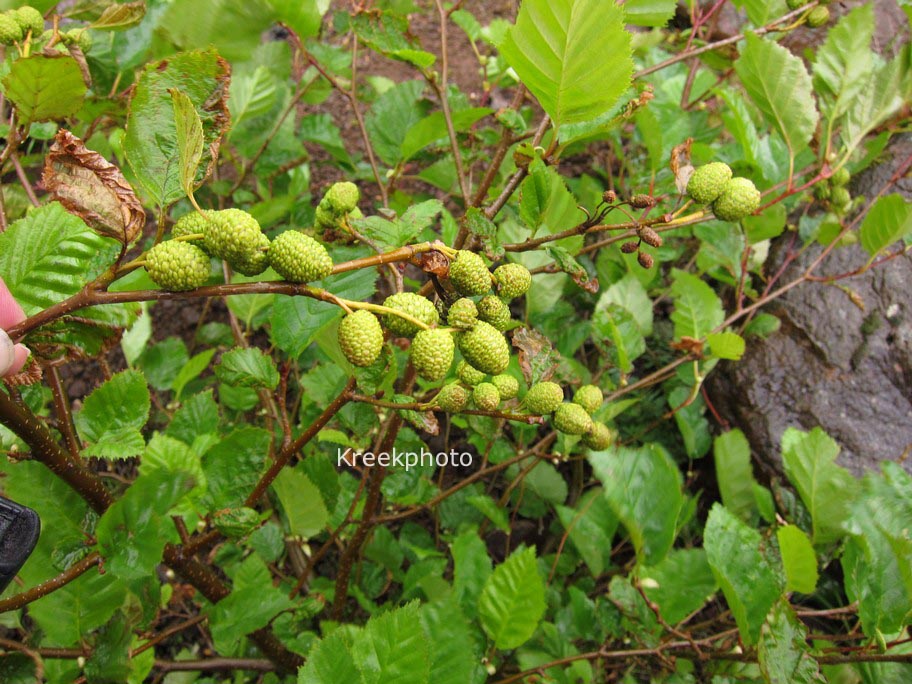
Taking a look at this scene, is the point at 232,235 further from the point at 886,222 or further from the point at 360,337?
the point at 886,222

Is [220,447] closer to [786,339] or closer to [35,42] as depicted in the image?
[35,42]

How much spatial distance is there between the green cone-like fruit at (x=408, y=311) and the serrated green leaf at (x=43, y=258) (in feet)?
1.48

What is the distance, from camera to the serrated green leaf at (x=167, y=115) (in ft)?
2.18

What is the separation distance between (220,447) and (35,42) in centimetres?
70

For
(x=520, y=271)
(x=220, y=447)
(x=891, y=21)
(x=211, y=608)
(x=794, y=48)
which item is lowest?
(x=211, y=608)

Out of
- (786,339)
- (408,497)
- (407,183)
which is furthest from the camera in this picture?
(407,183)

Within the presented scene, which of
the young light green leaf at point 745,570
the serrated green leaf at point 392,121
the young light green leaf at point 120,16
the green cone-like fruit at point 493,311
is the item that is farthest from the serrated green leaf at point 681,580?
the young light green leaf at point 120,16

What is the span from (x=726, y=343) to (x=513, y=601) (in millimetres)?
699

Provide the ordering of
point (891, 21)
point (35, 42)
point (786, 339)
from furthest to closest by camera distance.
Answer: point (891, 21)
point (786, 339)
point (35, 42)

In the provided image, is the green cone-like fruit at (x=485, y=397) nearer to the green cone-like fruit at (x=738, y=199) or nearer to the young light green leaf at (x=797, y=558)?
the green cone-like fruit at (x=738, y=199)

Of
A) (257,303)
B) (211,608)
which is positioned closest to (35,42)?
(257,303)

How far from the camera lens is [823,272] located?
1.88 meters

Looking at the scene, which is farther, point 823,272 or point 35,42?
point 823,272

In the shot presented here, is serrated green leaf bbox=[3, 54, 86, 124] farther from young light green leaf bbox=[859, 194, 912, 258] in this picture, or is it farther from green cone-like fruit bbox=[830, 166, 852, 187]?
green cone-like fruit bbox=[830, 166, 852, 187]
